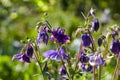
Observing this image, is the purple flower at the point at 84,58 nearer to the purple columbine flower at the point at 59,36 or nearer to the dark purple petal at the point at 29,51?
the purple columbine flower at the point at 59,36

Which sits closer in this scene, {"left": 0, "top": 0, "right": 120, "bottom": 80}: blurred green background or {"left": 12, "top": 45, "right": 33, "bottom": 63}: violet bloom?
{"left": 12, "top": 45, "right": 33, "bottom": 63}: violet bloom

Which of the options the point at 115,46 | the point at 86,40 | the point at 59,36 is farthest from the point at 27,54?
the point at 115,46

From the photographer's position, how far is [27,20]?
4.98 m

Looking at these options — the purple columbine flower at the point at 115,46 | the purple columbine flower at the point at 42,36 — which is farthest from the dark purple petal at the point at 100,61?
the purple columbine flower at the point at 42,36

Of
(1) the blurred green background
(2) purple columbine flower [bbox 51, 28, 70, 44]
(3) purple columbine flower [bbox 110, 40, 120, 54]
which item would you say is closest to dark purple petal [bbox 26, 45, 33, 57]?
(2) purple columbine flower [bbox 51, 28, 70, 44]

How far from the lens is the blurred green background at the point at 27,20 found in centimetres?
321

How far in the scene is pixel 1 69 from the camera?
124 inches

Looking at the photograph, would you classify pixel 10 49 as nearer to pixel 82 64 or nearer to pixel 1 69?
pixel 1 69

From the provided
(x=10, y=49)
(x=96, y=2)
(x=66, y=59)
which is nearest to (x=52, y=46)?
(x=10, y=49)

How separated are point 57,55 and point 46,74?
0.43ft

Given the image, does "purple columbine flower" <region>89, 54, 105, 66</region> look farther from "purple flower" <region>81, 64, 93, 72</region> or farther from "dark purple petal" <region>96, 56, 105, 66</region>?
"purple flower" <region>81, 64, 93, 72</region>

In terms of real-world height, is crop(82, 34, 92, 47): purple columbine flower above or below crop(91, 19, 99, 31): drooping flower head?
below

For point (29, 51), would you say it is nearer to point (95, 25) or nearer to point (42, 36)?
point (42, 36)

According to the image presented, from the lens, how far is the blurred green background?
3.21 metres
